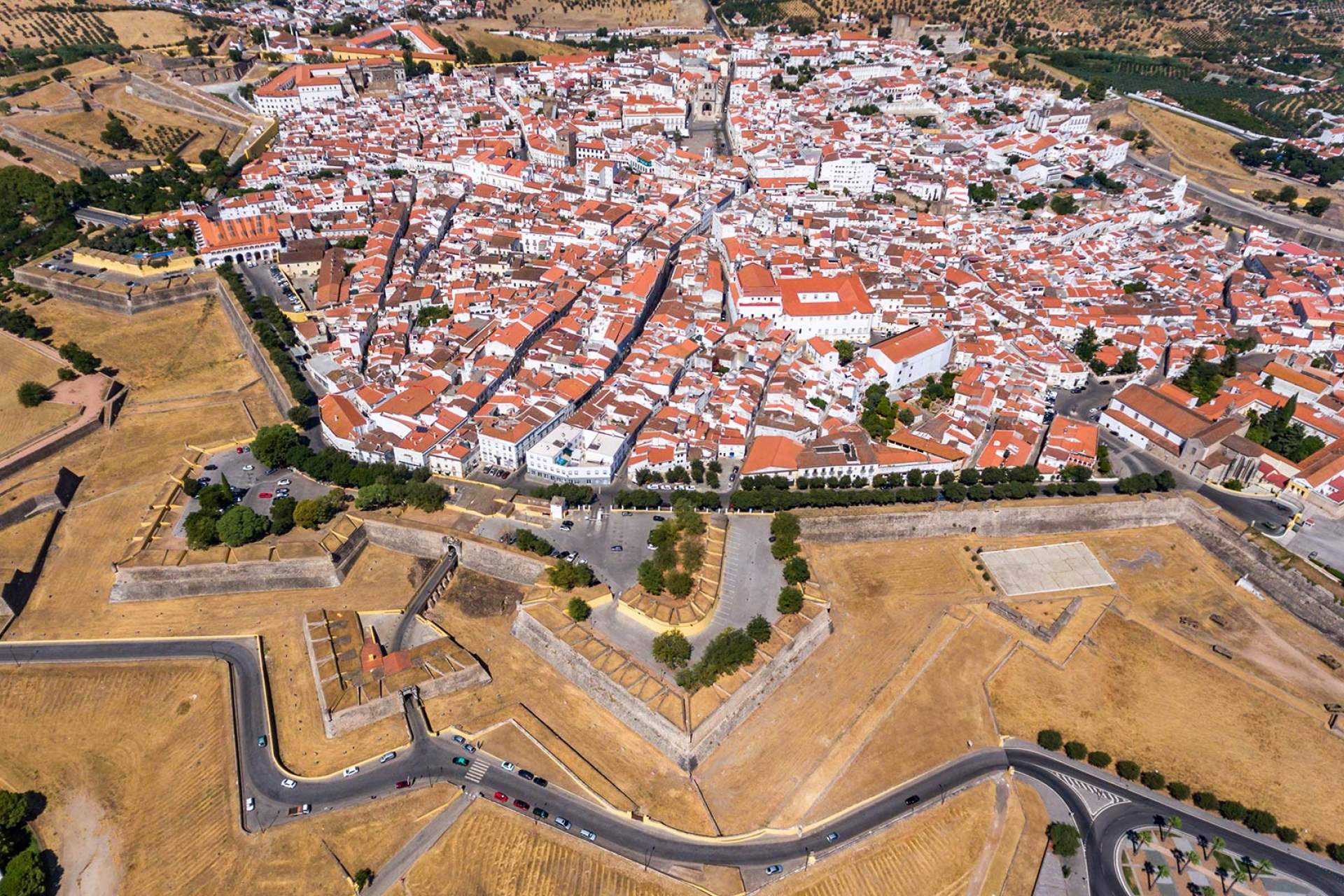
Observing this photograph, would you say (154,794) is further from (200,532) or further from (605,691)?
(605,691)

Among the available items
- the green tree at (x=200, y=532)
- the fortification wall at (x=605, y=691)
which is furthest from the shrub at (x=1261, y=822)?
the green tree at (x=200, y=532)

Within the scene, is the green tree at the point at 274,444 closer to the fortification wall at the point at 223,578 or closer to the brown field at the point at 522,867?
the fortification wall at the point at 223,578

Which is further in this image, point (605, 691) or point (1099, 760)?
point (605, 691)

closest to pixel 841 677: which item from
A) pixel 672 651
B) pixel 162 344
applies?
pixel 672 651

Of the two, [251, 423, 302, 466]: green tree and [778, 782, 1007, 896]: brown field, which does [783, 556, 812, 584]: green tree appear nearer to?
[778, 782, 1007, 896]: brown field

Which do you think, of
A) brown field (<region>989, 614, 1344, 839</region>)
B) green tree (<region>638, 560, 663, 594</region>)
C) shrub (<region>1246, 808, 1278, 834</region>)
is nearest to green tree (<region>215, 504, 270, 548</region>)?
green tree (<region>638, 560, 663, 594</region>)

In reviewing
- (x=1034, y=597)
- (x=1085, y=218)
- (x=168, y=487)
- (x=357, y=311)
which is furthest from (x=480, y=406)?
(x=1085, y=218)
